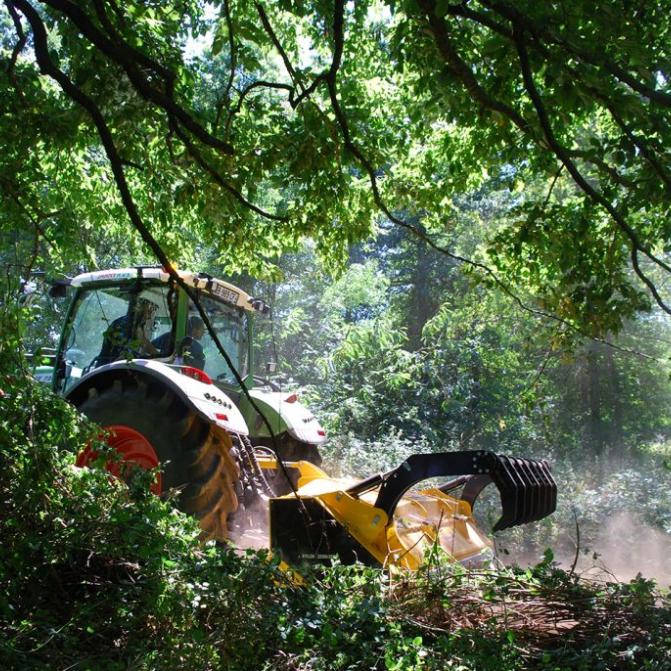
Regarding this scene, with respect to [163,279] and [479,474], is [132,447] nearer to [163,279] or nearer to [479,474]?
[163,279]

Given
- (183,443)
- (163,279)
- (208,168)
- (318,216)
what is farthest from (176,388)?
(208,168)

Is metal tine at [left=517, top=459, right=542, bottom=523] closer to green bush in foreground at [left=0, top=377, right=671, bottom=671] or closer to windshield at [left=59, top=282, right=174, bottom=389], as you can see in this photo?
green bush in foreground at [left=0, top=377, right=671, bottom=671]

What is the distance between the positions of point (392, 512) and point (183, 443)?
1665mm

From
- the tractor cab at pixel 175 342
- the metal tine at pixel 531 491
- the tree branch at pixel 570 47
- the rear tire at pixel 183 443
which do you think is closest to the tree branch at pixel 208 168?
the tree branch at pixel 570 47

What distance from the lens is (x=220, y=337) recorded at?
745 centimetres

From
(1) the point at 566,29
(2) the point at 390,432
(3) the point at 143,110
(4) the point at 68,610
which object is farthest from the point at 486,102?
(2) the point at 390,432

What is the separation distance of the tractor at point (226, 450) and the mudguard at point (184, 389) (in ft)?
0.04

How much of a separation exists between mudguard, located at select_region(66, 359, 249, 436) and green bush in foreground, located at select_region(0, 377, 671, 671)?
5.32 ft

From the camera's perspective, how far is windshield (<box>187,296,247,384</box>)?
6.74m

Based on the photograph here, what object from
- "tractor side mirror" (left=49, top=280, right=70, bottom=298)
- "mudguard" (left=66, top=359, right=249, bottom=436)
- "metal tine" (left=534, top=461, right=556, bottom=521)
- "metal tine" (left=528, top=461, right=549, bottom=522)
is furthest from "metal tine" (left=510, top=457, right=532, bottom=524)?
"tractor side mirror" (left=49, top=280, right=70, bottom=298)

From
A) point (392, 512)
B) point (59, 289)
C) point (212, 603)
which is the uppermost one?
point (59, 289)

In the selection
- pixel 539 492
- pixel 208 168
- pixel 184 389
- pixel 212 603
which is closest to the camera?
pixel 212 603

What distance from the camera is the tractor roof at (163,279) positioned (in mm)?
6520

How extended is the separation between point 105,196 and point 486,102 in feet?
18.3
